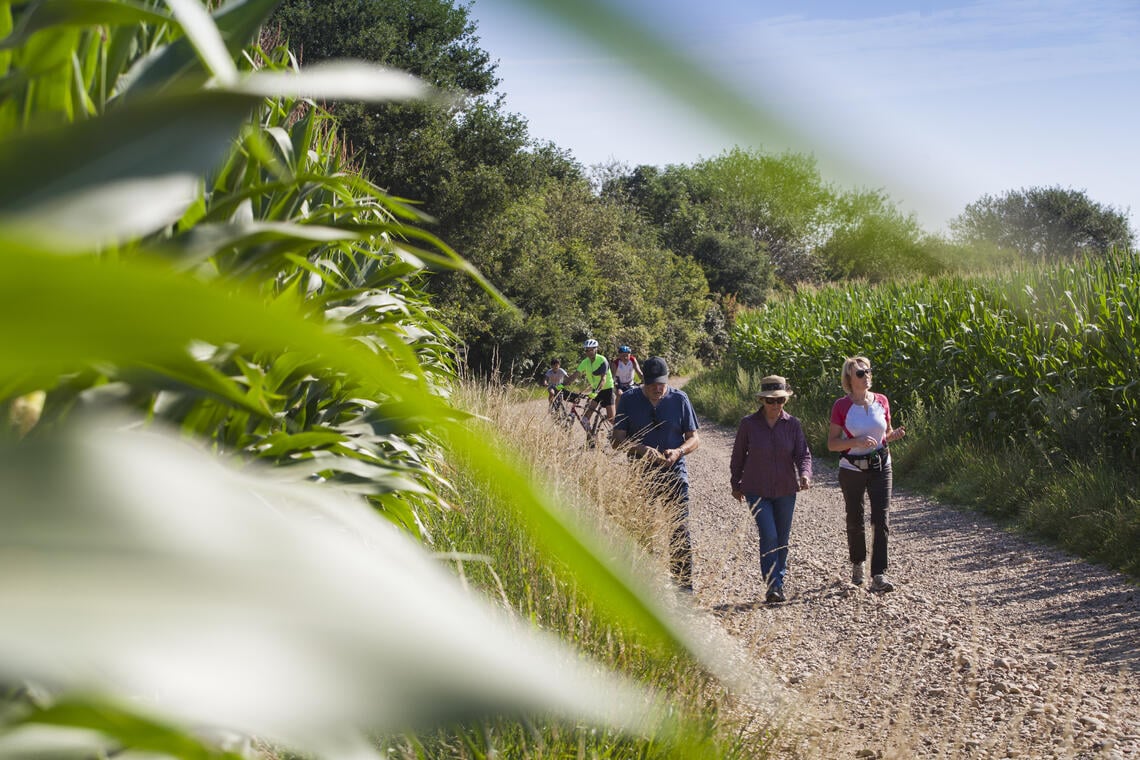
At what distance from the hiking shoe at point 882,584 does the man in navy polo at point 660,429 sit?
1680mm

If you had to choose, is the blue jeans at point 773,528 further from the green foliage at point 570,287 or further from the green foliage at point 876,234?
the green foliage at point 570,287

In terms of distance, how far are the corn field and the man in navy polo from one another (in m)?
1.60

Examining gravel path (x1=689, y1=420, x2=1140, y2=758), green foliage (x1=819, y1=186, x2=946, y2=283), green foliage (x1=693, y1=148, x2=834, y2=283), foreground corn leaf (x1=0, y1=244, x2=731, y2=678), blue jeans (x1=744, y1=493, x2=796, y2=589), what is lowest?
gravel path (x1=689, y1=420, x2=1140, y2=758)

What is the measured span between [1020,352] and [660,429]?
21.1 ft

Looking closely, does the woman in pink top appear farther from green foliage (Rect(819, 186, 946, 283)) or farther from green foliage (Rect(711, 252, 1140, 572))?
green foliage (Rect(819, 186, 946, 283))

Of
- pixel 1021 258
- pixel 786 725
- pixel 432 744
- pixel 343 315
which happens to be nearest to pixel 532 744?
pixel 432 744

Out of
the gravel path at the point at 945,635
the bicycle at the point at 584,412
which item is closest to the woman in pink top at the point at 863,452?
the gravel path at the point at 945,635

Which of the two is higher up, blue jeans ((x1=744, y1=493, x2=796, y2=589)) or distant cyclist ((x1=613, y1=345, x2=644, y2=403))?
distant cyclist ((x1=613, y1=345, x2=644, y2=403))

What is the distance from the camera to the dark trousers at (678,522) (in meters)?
5.75

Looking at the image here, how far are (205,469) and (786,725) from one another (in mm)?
3596

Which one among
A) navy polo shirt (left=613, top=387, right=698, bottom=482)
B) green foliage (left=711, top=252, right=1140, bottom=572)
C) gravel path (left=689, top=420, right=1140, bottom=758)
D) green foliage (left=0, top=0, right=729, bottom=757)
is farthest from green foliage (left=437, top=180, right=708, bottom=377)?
green foliage (left=0, top=0, right=729, bottom=757)

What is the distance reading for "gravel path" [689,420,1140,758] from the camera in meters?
4.13

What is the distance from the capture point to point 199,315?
14cm

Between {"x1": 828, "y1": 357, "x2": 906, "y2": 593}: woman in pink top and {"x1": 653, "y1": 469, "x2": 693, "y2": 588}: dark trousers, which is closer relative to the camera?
{"x1": 653, "y1": 469, "x2": 693, "y2": 588}: dark trousers
